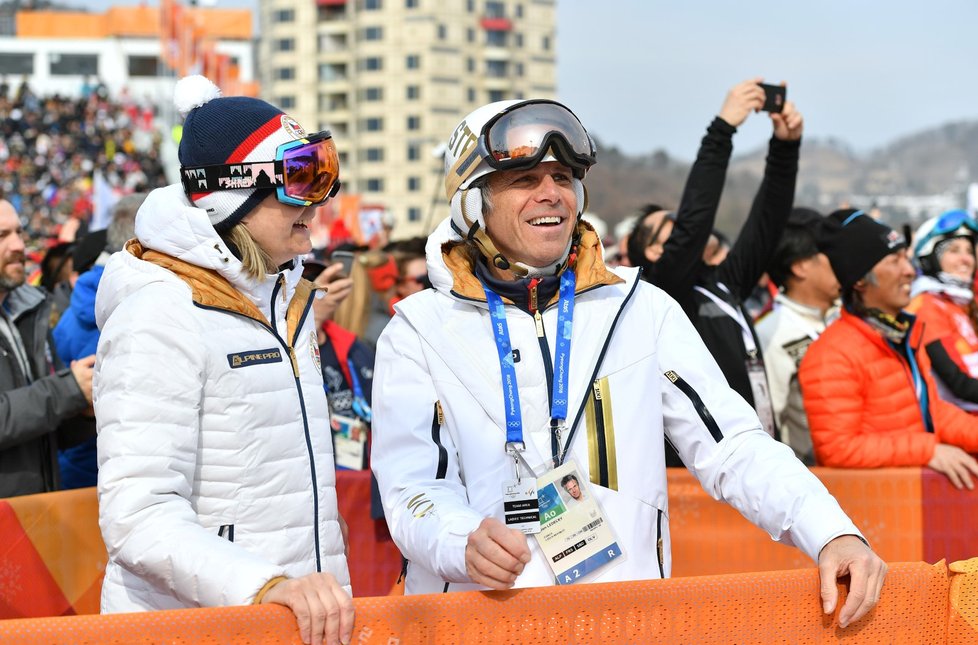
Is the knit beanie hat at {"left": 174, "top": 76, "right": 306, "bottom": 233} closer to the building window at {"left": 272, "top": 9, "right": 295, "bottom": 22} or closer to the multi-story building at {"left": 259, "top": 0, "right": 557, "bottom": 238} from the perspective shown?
the multi-story building at {"left": 259, "top": 0, "right": 557, "bottom": 238}

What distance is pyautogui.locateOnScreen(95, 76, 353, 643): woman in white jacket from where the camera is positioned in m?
2.45

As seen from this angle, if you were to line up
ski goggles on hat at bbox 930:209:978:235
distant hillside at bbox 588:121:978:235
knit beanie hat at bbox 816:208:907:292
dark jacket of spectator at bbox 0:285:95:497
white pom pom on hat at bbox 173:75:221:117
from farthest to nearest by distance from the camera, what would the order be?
distant hillside at bbox 588:121:978:235, ski goggles on hat at bbox 930:209:978:235, knit beanie hat at bbox 816:208:907:292, dark jacket of spectator at bbox 0:285:95:497, white pom pom on hat at bbox 173:75:221:117

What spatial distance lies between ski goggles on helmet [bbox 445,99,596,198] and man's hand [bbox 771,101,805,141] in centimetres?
256

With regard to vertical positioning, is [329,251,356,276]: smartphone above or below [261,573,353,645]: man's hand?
above

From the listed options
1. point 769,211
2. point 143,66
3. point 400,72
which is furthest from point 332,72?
point 769,211

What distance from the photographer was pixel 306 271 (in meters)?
5.48

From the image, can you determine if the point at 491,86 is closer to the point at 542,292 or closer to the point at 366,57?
the point at 366,57

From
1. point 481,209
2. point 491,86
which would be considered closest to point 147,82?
point 491,86

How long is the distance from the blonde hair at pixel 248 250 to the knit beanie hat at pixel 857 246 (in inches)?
126

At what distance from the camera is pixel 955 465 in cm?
475

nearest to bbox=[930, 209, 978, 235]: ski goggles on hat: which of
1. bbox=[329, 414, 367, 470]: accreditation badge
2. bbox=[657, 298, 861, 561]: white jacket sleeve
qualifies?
bbox=[329, 414, 367, 470]: accreditation badge

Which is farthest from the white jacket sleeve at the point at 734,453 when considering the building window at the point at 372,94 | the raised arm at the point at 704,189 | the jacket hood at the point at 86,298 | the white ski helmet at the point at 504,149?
the building window at the point at 372,94

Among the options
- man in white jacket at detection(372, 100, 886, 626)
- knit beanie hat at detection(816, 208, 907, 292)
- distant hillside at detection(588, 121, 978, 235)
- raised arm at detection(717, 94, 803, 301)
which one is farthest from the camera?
distant hillside at detection(588, 121, 978, 235)

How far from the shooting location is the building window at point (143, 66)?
302ft
